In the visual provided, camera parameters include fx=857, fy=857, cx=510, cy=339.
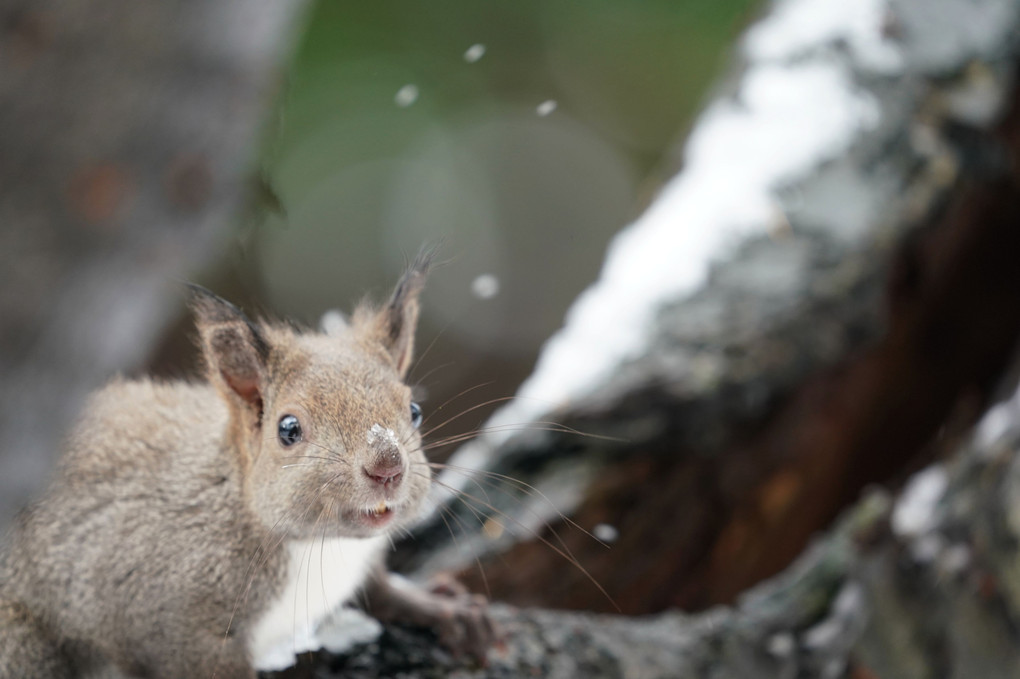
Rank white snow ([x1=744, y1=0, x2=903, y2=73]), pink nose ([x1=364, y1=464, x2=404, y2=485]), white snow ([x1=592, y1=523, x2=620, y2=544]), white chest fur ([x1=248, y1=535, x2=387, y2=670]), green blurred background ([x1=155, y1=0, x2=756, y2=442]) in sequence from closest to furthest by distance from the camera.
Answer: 1. pink nose ([x1=364, y1=464, x2=404, y2=485])
2. white chest fur ([x1=248, y1=535, x2=387, y2=670])
3. green blurred background ([x1=155, y1=0, x2=756, y2=442])
4. white snow ([x1=592, y1=523, x2=620, y2=544])
5. white snow ([x1=744, y1=0, x2=903, y2=73])

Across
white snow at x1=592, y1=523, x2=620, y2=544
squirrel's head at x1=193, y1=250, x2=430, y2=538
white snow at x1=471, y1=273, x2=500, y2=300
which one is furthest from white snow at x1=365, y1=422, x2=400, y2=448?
white snow at x1=471, y1=273, x2=500, y2=300

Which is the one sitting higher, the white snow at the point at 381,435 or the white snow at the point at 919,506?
the white snow at the point at 919,506

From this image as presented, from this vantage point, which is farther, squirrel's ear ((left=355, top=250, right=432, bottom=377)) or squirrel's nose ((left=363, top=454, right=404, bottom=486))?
squirrel's ear ((left=355, top=250, right=432, bottom=377))

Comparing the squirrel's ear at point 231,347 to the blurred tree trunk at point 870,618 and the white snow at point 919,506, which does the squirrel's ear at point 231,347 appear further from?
the white snow at point 919,506

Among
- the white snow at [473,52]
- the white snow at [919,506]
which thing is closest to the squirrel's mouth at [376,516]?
the white snow at [919,506]

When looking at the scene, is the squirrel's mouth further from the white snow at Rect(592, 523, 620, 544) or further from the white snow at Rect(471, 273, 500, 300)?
the white snow at Rect(471, 273, 500, 300)

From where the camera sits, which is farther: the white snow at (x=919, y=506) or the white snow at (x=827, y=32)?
the white snow at (x=827, y=32)

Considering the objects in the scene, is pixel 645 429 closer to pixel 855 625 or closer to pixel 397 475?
pixel 855 625
